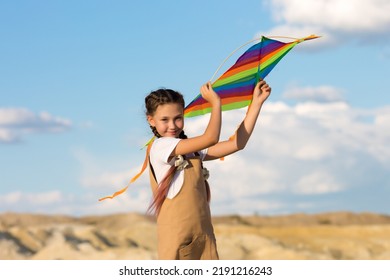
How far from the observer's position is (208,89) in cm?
349

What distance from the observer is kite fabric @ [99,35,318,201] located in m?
3.94

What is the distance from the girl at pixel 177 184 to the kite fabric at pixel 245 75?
55 cm

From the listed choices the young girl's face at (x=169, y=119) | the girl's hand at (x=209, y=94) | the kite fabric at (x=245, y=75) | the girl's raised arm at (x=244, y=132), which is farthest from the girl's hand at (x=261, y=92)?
the young girl's face at (x=169, y=119)

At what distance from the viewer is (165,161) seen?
346cm

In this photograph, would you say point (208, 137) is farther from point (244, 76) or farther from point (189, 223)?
point (244, 76)

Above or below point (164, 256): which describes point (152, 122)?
above

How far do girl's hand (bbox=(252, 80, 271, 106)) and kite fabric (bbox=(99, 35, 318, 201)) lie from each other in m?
0.17

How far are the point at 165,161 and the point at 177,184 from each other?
0.14 metres

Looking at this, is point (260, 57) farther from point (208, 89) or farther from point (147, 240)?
point (147, 240)

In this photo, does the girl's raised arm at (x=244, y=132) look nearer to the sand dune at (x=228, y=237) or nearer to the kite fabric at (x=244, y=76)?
the kite fabric at (x=244, y=76)

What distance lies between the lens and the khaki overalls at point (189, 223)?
3.43 metres
